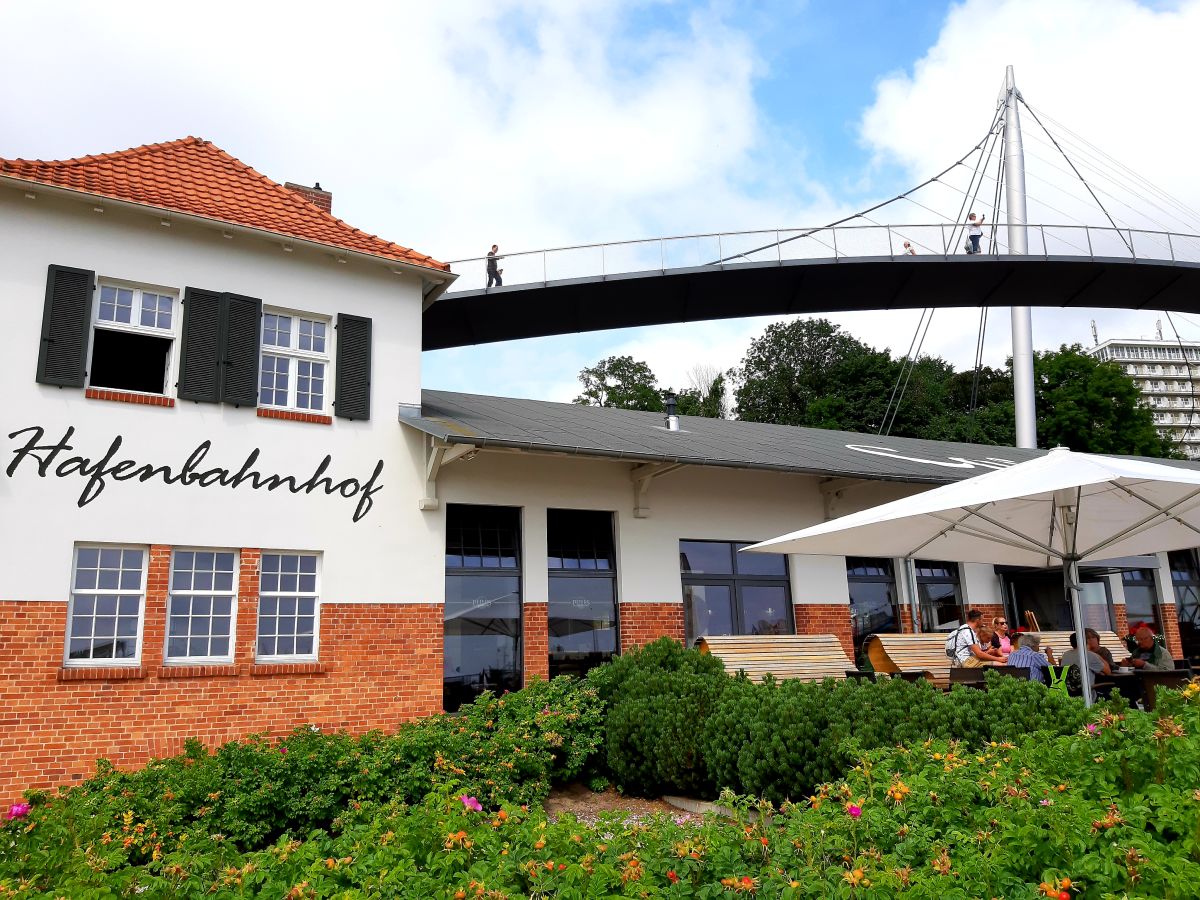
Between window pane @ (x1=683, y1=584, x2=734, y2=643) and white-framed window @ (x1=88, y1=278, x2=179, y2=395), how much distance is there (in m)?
7.56

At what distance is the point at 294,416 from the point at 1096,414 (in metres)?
43.6

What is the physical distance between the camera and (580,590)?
13.4 metres

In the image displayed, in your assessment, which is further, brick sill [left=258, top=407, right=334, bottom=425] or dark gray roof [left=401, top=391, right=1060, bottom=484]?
dark gray roof [left=401, top=391, right=1060, bottom=484]

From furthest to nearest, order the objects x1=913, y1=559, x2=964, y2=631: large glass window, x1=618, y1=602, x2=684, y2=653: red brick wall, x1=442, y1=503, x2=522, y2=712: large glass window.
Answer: x1=913, y1=559, x2=964, y2=631: large glass window → x1=618, y1=602, x2=684, y2=653: red brick wall → x1=442, y1=503, x2=522, y2=712: large glass window

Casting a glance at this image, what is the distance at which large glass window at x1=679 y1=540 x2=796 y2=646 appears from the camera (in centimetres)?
1434

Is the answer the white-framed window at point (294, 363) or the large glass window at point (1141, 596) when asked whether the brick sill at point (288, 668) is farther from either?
the large glass window at point (1141, 596)

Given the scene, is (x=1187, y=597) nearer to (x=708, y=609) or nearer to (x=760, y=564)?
(x=760, y=564)

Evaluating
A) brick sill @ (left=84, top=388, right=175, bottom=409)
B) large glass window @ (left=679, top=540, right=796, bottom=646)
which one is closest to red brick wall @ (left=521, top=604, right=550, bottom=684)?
large glass window @ (left=679, top=540, right=796, bottom=646)

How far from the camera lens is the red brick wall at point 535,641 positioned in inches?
496

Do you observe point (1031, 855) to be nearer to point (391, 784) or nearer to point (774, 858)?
point (774, 858)

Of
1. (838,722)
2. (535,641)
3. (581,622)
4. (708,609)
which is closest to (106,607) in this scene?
(535,641)

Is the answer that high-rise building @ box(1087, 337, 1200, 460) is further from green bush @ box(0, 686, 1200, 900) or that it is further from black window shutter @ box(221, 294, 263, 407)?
green bush @ box(0, 686, 1200, 900)

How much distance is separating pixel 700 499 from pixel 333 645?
19.2ft

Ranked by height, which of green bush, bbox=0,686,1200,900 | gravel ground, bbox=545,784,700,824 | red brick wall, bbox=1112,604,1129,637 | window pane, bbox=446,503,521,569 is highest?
window pane, bbox=446,503,521,569
